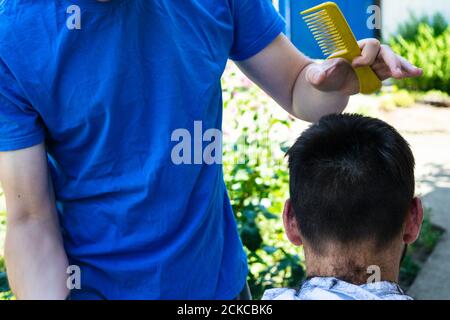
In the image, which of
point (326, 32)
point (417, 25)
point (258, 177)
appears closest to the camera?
point (326, 32)

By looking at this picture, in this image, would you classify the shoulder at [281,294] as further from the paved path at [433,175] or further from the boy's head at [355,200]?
the paved path at [433,175]

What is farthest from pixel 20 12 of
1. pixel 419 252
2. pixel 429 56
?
pixel 429 56

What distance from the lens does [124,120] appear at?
1.51 meters

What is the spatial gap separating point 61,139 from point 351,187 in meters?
0.62

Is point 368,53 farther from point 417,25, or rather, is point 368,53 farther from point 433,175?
point 417,25

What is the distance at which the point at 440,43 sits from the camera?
24.7 feet

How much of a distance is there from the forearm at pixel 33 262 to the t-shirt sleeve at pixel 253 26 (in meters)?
0.64

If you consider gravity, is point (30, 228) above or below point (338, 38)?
below

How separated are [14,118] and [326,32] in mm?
767

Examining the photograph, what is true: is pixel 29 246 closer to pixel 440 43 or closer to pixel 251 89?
pixel 251 89

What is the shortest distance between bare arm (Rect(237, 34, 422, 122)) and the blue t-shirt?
0.50ft

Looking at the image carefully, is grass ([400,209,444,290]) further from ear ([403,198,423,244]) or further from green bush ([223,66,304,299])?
ear ([403,198,423,244])

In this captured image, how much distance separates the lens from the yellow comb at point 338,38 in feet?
5.04

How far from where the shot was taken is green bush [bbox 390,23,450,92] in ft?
24.2
